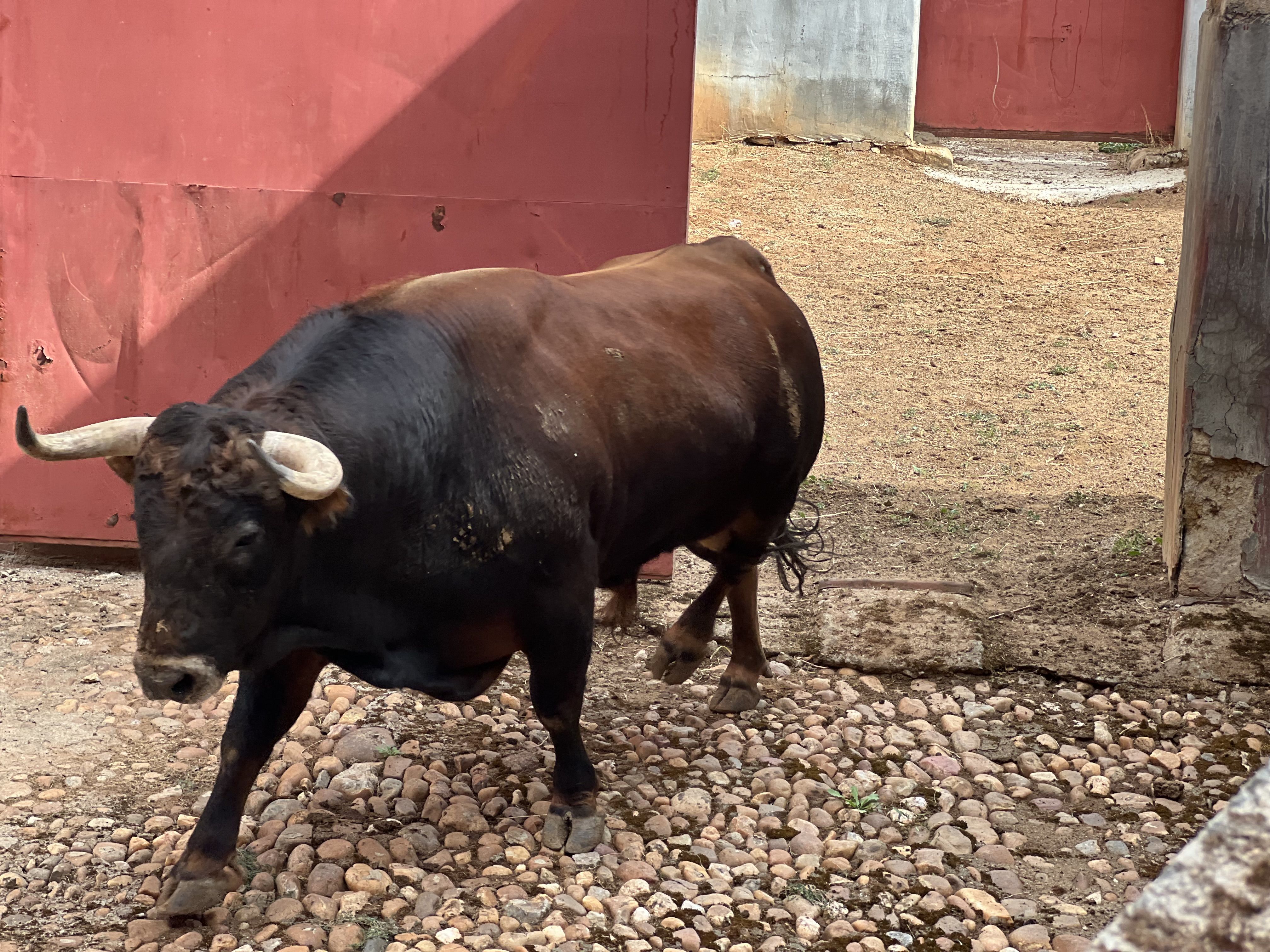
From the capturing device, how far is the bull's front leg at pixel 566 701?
141 inches

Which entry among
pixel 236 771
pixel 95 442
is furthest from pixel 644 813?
pixel 95 442

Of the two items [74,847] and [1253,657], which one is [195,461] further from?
[1253,657]

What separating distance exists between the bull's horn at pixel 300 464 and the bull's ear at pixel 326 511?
39 mm

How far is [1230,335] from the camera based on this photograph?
4875 millimetres

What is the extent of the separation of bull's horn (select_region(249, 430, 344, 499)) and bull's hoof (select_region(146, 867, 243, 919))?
40.1 inches

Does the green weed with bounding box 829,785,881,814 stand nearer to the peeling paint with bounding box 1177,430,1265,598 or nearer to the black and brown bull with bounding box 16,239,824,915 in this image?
the black and brown bull with bounding box 16,239,824,915

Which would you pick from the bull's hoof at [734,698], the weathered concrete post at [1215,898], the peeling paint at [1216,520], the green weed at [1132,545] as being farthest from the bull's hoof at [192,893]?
the green weed at [1132,545]

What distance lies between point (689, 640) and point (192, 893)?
6.46 feet

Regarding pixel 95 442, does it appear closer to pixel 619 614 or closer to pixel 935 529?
pixel 619 614

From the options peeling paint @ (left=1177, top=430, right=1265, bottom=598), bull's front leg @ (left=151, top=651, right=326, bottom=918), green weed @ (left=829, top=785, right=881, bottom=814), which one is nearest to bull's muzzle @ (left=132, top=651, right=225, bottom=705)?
bull's front leg @ (left=151, top=651, right=326, bottom=918)

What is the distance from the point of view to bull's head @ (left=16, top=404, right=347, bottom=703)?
9.29 feet

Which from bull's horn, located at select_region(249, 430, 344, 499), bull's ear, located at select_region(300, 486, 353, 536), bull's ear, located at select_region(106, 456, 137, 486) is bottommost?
bull's ear, located at select_region(300, 486, 353, 536)

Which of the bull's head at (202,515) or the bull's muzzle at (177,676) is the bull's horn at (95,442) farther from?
the bull's muzzle at (177,676)

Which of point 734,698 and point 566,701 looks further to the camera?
point 734,698
